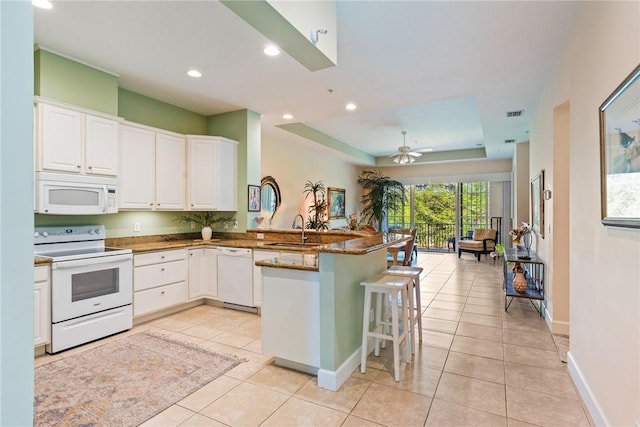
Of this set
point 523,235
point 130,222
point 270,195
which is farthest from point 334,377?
point 270,195

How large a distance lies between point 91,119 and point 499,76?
4319mm

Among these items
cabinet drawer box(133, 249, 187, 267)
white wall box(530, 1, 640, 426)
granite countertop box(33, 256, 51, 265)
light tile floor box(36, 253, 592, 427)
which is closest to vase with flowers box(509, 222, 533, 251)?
light tile floor box(36, 253, 592, 427)

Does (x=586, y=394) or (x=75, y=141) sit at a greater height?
(x=75, y=141)

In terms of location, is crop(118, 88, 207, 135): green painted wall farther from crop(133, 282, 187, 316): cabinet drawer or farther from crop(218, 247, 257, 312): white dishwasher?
crop(133, 282, 187, 316): cabinet drawer

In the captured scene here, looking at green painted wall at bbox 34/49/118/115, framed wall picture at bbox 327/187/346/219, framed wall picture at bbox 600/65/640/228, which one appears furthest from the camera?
framed wall picture at bbox 327/187/346/219

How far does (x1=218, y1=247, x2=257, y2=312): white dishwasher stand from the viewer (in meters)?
4.03

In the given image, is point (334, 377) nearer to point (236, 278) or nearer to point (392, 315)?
point (392, 315)

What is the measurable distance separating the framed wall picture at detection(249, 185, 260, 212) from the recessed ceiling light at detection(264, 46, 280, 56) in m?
2.10

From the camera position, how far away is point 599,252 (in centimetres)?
191

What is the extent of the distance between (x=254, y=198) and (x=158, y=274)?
1.68m

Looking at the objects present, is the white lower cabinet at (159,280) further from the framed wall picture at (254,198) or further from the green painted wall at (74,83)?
the green painted wall at (74,83)

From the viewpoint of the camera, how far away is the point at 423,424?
1.94m

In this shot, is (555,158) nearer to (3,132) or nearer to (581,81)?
(581,81)

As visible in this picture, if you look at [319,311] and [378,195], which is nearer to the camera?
[319,311]
